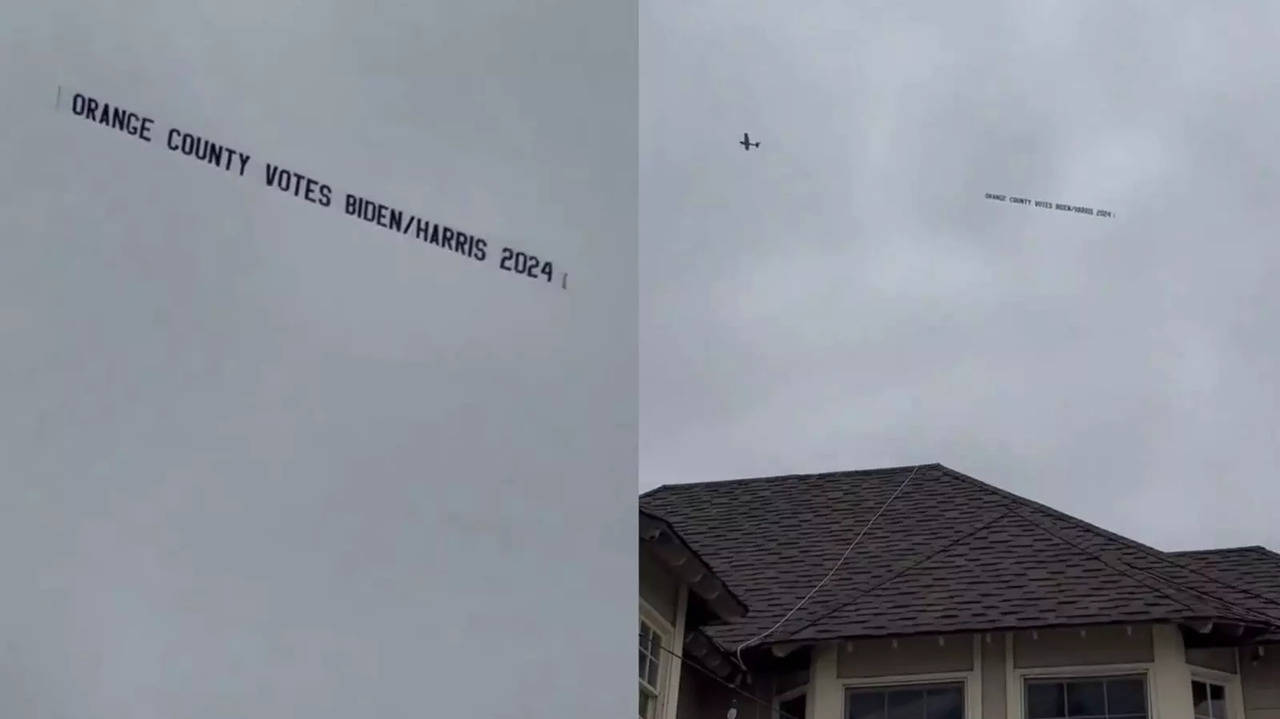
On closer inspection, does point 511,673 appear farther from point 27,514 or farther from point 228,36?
point 228,36

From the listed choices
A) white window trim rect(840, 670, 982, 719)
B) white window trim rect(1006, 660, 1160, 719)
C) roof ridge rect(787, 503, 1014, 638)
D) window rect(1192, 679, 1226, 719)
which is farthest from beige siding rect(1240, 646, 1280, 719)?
roof ridge rect(787, 503, 1014, 638)

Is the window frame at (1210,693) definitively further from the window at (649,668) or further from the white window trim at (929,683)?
the window at (649,668)

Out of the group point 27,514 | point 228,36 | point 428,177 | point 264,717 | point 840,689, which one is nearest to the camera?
point 27,514

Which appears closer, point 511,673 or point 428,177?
point 511,673

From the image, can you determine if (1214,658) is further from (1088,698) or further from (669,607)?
(669,607)

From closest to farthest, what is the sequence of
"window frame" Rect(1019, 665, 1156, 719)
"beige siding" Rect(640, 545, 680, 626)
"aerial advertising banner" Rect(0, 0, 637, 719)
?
"aerial advertising banner" Rect(0, 0, 637, 719) < "beige siding" Rect(640, 545, 680, 626) < "window frame" Rect(1019, 665, 1156, 719)

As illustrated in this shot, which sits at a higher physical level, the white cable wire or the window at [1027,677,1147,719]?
the white cable wire

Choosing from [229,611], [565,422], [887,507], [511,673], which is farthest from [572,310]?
[887,507]

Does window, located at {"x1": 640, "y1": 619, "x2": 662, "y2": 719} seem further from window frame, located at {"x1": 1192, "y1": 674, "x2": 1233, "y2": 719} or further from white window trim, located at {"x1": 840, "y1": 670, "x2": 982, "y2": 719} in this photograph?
window frame, located at {"x1": 1192, "y1": 674, "x2": 1233, "y2": 719}

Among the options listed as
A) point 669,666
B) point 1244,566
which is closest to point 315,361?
point 669,666
